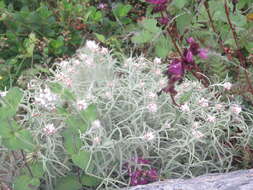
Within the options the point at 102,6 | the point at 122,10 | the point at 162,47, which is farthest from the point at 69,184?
the point at 102,6

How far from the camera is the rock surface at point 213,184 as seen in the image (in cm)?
151

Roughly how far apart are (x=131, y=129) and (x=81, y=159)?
1.23 feet

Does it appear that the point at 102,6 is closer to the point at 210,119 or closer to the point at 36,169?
the point at 210,119

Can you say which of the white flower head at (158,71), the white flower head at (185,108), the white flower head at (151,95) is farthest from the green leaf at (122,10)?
the white flower head at (185,108)

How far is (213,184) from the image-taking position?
1.55m

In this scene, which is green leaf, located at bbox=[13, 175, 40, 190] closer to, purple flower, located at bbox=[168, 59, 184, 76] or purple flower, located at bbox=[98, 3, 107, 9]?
purple flower, located at bbox=[168, 59, 184, 76]

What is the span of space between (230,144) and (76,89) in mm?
652

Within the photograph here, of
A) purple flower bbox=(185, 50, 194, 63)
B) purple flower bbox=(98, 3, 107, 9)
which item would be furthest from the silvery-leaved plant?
purple flower bbox=(98, 3, 107, 9)

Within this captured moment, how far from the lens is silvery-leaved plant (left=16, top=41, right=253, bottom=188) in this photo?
1.72 meters

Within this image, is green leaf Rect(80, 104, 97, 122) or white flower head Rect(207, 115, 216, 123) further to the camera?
white flower head Rect(207, 115, 216, 123)

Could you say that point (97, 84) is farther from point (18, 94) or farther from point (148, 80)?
point (18, 94)

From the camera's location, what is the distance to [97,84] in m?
2.14

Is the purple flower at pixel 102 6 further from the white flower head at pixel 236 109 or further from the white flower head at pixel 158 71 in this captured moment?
the white flower head at pixel 236 109

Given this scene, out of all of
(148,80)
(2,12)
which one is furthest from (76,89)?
(2,12)
